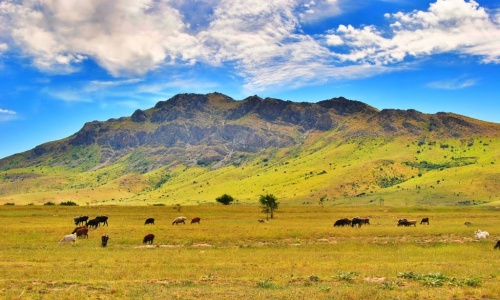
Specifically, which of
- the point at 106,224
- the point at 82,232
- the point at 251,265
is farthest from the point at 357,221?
the point at 82,232

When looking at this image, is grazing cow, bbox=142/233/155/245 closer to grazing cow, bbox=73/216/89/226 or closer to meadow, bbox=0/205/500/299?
meadow, bbox=0/205/500/299

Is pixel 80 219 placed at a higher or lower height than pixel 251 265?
higher

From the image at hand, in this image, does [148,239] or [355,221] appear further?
[355,221]

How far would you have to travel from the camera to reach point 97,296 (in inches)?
777

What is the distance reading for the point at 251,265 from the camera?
32625 millimetres

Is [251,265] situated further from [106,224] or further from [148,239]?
[106,224]

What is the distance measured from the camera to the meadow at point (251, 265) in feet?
70.4

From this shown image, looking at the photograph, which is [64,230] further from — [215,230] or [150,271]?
[150,271]

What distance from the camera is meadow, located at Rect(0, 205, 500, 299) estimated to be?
2145cm

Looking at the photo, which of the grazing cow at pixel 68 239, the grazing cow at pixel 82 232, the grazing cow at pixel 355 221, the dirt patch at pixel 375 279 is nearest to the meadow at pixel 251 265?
the dirt patch at pixel 375 279

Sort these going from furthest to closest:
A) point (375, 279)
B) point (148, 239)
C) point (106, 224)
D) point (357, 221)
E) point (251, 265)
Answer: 1. point (357, 221)
2. point (106, 224)
3. point (148, 239)
4. point (251, 265)
5. point (375, 279)

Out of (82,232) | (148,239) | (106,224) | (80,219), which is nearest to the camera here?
(148,239)

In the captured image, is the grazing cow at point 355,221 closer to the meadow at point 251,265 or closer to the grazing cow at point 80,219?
the meadow at point 251,265

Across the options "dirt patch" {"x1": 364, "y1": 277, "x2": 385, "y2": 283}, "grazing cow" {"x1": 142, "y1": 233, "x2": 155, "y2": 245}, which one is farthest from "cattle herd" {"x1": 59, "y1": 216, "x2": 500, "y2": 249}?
"dirt patch" {"x1": 364, "y1": 277, "x2": 385, "y2": 283}
